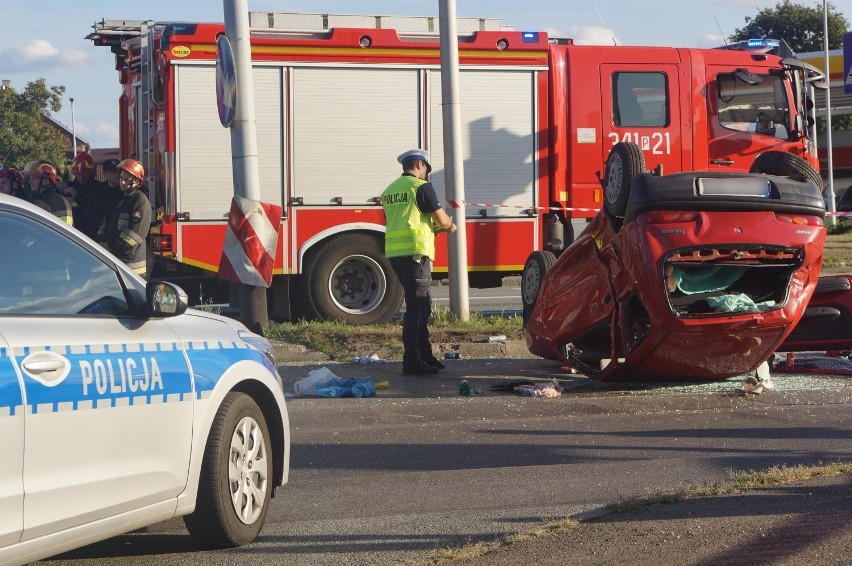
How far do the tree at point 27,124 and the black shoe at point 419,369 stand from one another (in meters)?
32.2

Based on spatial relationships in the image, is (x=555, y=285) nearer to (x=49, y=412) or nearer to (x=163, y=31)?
(x=163, y=31)

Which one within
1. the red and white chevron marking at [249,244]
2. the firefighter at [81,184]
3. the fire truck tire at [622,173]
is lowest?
the red and white chevron marking at [249,244]

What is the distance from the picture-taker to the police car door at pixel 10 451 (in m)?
4.00

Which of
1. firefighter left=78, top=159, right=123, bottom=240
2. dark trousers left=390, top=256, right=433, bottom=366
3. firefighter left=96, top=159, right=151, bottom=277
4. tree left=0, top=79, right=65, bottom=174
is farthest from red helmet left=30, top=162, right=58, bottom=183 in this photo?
tree left=0, top=79, right=65, bottom=174

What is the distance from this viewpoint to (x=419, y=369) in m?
10.6

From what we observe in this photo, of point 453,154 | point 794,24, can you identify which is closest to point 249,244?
point 453,154

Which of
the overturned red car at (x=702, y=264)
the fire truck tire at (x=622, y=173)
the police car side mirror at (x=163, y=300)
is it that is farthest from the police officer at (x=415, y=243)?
the police car side mirror at (x=163, y=300)

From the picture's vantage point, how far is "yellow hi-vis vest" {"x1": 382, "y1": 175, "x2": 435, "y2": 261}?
1058 centimetres

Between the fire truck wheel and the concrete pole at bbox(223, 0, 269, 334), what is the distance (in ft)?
8.70

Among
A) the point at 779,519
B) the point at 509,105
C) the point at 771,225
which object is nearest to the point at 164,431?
the point at 779,519

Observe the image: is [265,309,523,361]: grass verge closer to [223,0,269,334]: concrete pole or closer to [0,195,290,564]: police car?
[223,0,269,334]: concrete pole

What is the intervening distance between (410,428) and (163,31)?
658cm

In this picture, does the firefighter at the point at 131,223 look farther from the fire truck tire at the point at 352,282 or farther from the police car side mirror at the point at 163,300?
the police car side mirror at the point at 163,300

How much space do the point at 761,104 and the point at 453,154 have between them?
393cm
